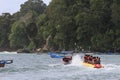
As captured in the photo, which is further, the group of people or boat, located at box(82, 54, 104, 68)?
the group of people

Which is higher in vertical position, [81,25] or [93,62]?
[81,25]

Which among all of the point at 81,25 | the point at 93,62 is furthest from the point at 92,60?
the point at 81,25

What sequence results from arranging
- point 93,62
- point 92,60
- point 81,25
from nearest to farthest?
point 93,62 → point 92,60 → point 81,25

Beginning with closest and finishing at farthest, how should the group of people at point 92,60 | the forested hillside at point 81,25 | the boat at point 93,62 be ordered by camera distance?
the boat at point 93,62
the group of people at point 92,60
the forested hillside at point 81,25

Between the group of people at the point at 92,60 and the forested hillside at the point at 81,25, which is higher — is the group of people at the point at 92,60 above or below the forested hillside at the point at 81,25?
below

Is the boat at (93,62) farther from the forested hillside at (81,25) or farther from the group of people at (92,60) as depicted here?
the forested hillside at (81,25)

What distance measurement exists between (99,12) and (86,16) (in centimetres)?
396

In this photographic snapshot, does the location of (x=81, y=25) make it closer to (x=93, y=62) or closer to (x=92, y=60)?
(x=92, y=60)

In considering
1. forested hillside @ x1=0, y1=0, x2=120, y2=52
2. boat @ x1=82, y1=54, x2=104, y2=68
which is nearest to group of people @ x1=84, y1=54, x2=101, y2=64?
boat @ x1=82, y1=54, x2=104, y2=68

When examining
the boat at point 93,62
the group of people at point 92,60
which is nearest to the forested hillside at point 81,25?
the group of people at point 92,60

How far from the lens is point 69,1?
14562 centimetres

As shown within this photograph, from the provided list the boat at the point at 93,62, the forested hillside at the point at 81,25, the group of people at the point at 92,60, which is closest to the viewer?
the boat at the point at 93,62

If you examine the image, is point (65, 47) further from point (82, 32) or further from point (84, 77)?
point (84, 77)

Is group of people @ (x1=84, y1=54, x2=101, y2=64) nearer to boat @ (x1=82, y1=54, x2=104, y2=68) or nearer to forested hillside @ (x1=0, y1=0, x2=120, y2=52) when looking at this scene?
boat @ (x1=82, y1=54, x2=104, y2=68)
